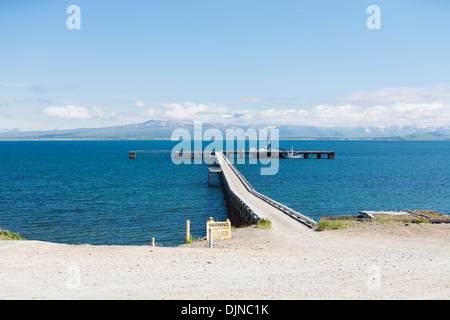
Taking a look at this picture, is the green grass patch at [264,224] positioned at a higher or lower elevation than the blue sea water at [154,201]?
higher

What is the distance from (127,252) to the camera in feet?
54.2

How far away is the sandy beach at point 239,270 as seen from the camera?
36.1 feet

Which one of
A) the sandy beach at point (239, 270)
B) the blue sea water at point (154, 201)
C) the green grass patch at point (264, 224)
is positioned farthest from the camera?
the blue sea water at point (154, 201)

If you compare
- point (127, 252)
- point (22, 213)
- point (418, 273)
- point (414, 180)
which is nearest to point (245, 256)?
point (127, 252)

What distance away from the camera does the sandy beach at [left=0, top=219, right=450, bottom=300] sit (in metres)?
11.0

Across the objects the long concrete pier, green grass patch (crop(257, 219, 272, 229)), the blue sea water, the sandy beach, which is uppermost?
the sandy beach

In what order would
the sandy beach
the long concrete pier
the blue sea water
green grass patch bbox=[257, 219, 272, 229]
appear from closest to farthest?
1. the sandy beach
2. green grass patch bbox=[257, 219, 272, 229]
3. the long concrete pier
4. the blue sea water

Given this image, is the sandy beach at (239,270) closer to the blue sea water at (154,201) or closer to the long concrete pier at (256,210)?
the long concrete pier at (256,210)

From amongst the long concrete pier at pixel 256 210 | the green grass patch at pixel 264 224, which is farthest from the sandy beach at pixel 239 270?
the long concrete pier at pixel 256 210

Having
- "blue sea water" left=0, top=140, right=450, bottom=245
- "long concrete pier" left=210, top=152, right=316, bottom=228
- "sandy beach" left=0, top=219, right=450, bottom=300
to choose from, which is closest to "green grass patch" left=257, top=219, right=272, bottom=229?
"long concrete pier" left=210, top=152, right=316, bottom=228

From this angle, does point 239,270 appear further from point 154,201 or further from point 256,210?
point 154,201

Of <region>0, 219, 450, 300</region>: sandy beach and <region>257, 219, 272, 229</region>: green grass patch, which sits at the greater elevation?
<region>0, 219, 450, 300</region>: sandy beach

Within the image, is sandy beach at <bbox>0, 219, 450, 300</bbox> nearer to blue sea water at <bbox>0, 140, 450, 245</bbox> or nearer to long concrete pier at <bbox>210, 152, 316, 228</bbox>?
long concrete pier at <bbox>210, 152, 316, 228</bbox>
